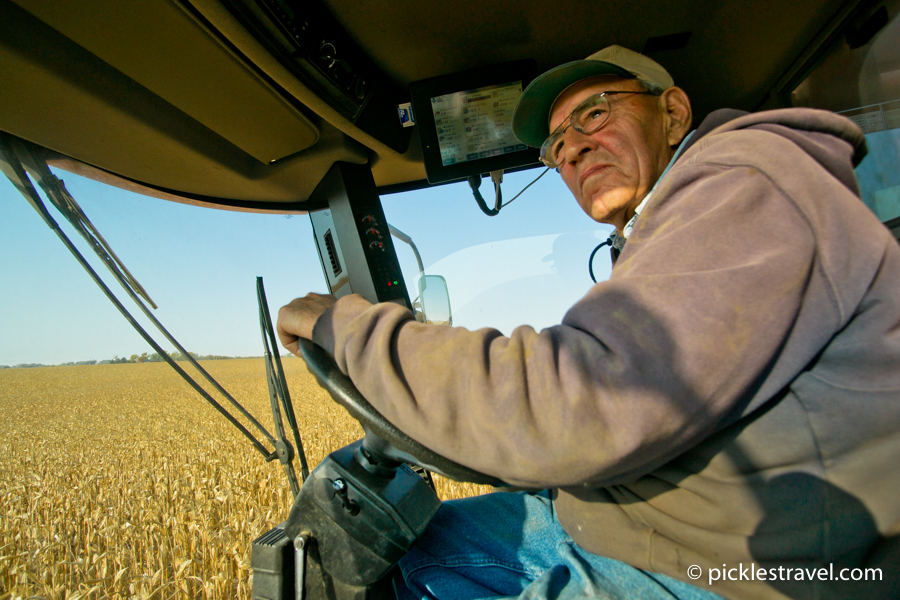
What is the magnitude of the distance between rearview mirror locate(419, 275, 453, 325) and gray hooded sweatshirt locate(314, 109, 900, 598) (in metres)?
1.18

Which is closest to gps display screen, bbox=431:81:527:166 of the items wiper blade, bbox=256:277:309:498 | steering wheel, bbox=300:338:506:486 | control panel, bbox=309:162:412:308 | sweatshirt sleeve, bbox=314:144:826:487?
control panel, bbox=309:162:412:308

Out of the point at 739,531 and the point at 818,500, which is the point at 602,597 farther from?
the point at 818,500

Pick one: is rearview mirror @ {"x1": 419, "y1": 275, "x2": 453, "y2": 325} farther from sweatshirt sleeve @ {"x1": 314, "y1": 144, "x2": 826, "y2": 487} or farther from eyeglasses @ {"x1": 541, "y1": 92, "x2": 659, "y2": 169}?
sweatshirt sleeve @ {"x1": 314, "y1": 144, "x2": 826, "y2": 487}

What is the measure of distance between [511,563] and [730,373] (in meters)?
0.94

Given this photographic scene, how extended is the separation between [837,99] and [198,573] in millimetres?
4389

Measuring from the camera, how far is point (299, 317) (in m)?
0.95

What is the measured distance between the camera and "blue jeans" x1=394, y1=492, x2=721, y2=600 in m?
0.94

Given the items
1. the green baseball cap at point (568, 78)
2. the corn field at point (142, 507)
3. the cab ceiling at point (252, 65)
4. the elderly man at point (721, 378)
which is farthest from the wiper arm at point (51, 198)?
the green baseball cap at point (568, 78)

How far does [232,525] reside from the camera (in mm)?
3342

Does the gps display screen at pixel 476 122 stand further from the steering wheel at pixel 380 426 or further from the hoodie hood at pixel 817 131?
the steering wheel at pixel 380 426

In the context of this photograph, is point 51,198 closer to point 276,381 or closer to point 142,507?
point 276,381

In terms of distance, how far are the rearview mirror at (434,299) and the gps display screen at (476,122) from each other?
58 centimetres

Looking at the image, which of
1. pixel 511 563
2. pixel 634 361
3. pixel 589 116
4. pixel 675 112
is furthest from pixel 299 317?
pixel 675 112

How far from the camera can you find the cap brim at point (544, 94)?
1.65 m
